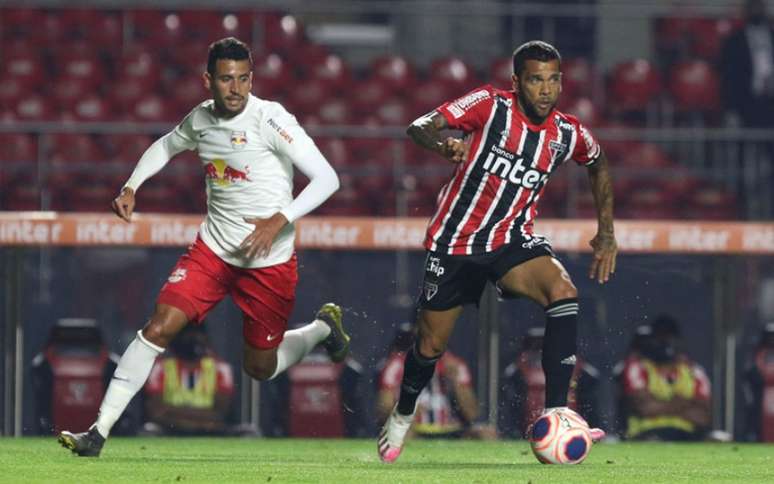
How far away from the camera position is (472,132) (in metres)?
8.77

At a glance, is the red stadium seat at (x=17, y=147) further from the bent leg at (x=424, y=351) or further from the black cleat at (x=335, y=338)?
the bent leg at (x=424, y=351)

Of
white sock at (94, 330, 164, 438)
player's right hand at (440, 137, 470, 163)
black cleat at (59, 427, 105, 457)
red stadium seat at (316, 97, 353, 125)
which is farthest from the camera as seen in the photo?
red stadium seat at (316, 97, 353, 125)

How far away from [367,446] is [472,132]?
10.6 ft

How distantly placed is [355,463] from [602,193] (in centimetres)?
174

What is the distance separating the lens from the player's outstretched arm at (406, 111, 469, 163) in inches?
314

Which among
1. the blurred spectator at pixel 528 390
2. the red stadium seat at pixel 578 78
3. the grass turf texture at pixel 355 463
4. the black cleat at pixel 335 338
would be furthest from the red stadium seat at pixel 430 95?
the black cleat at pixel 335 338

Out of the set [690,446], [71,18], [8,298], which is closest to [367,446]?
[690,446]

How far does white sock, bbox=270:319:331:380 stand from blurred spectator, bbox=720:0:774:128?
275 inches

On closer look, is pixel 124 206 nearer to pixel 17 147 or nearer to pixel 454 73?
pixel 17 147

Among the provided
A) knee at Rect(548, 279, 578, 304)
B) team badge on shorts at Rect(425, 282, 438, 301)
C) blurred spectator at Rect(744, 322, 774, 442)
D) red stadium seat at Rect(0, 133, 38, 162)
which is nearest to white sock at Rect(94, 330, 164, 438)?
team badge on shorts at Rect(425, 282, 438, 301)

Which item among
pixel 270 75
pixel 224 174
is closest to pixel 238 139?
pixel 224 174

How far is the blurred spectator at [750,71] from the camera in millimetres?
16172

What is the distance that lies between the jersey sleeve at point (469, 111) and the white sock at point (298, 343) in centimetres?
176

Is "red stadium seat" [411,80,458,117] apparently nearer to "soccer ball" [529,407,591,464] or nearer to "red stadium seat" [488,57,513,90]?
"red stadium seat" [488,57,513,90]
